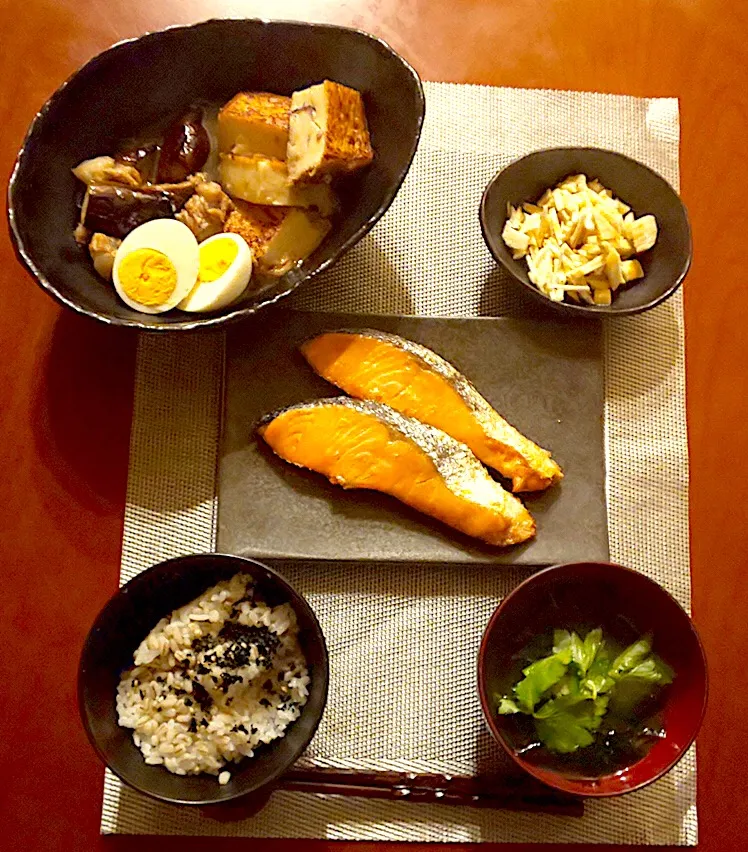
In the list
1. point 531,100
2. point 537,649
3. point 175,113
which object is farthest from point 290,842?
point 531,100

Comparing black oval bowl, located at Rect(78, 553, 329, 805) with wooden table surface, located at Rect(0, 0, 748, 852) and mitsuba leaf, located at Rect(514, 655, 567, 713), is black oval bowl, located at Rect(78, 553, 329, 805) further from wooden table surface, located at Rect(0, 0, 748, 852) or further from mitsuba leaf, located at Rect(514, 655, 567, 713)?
mitsuba leaf, located at Rect(514, 655, 567, 713)

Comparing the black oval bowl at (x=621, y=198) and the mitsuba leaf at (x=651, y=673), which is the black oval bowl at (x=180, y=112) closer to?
the black oval bowl at (x=621, y=198)

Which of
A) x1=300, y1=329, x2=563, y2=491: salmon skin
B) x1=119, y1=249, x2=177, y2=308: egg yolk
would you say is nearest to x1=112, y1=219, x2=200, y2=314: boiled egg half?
x1=119, y1=249, x2=177, y2=308: egg yolk

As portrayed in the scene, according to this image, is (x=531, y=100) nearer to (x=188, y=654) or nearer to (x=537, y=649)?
(x=537, y=649)

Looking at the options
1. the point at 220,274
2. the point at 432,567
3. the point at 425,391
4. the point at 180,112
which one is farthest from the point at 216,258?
the point at 432,567

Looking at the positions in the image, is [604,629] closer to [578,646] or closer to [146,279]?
[578,646]

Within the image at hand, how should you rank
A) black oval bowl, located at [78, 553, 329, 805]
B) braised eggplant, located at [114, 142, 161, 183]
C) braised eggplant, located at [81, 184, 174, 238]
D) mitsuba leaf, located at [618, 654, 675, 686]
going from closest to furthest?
black oval bowl, located at [78, 553, 329, 805] < mitsuba leaf, located at [618, 654, 675, 686] < braised eggplant, located at [81, 184, 174, 238] < braised eggplant, located at [114, 142, 161, 183]
